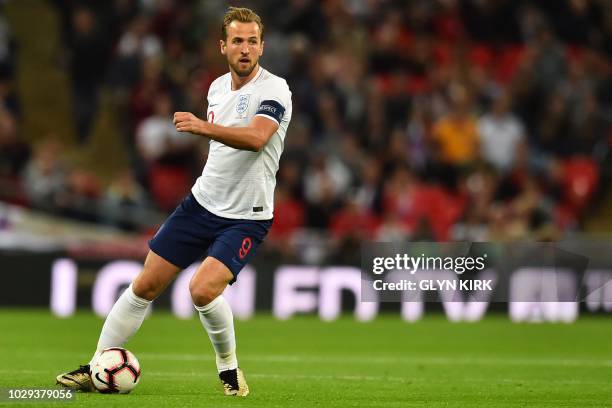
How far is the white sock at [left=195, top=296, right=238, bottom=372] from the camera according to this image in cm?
808

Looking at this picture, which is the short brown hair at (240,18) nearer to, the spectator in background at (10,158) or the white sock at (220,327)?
the white sock at (220,327)

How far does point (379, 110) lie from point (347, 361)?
8.28 metres

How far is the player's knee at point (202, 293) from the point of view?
7953 millimetres

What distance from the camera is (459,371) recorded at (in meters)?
10.9

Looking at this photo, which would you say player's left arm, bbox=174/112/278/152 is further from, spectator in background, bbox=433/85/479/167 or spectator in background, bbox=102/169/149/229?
spectator in background, bbox=433/85/479/167

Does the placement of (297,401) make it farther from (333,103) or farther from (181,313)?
(333,103)

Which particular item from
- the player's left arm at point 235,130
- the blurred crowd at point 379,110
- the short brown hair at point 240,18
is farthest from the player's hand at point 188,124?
the blurred crowd at point 379,110

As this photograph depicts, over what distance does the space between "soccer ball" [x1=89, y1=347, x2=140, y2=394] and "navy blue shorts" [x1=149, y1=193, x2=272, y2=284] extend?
0.66 m

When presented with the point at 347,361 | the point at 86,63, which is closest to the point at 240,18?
the point at 347,361

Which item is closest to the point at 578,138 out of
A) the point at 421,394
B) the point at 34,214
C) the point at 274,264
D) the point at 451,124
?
the point at 451,124

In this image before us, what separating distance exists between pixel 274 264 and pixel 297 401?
916 cm

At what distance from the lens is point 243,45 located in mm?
8023

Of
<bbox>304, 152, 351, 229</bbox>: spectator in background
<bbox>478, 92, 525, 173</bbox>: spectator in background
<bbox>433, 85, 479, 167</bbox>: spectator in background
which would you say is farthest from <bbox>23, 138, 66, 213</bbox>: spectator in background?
<bbox>478, 92, 525, 173</bbox>: spectator in background

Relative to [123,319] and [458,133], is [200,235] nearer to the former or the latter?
[123,319]
